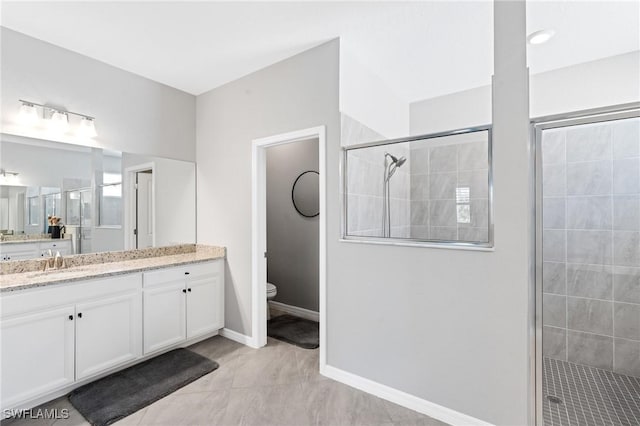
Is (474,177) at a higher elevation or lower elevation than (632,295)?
higher

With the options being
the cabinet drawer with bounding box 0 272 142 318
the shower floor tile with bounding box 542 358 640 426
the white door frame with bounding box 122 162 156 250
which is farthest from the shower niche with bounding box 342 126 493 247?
the white door frame with bounding box 122 162 156 250

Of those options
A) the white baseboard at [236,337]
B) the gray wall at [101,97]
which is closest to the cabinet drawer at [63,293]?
the white baseboard at [236,337]

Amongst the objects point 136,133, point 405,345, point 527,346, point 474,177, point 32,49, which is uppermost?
point 32,49

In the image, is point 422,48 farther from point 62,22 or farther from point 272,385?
point 272,385

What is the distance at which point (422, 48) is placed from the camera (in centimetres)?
250

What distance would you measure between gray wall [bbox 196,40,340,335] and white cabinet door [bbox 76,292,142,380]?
904 millimetres

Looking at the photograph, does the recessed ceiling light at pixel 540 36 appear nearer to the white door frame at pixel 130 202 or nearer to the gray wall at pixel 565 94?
the gray wall at pixel 565 94

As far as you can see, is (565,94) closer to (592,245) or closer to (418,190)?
(418,190)

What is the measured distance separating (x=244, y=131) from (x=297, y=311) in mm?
2268

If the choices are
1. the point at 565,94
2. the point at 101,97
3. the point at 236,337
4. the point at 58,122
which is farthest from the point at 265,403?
the point at 565,94

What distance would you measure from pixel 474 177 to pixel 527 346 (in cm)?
149

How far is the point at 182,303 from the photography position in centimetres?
280

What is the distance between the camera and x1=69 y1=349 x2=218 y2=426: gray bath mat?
77.4 inches

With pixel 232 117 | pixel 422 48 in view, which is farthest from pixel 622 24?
pixel 232 117
